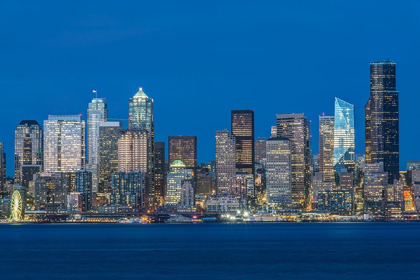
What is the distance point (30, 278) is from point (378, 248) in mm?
59301

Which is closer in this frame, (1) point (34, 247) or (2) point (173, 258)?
(2) point (173, 258)

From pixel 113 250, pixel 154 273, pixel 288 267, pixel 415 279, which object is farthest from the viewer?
pixel 113 250

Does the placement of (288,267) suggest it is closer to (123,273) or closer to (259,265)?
(259,265)

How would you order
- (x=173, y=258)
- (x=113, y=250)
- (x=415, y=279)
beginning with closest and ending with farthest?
(x=415, y=279), (x=173, y=258), (x=113, y=250)

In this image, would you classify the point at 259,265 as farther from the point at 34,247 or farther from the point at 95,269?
the point at 34,247

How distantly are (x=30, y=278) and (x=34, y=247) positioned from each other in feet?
171

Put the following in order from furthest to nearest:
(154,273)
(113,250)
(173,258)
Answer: (113,250)
(173,258)
(154,273)

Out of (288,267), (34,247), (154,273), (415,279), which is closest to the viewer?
(415,279)

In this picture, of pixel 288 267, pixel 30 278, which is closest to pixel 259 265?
pixel 288 267

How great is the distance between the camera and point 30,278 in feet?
300

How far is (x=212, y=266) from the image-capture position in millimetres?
104000

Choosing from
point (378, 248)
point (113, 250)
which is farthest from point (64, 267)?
point (378, 248)

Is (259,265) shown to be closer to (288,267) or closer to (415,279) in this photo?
(288,267)

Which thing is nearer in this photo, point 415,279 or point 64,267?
point 415,279
